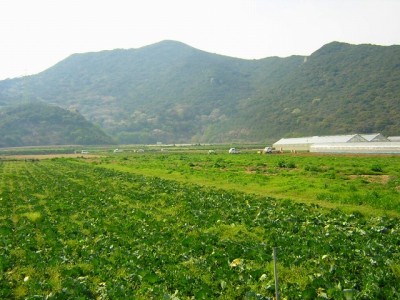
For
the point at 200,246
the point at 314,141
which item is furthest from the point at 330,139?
the point at 200,246

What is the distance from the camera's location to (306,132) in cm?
17600

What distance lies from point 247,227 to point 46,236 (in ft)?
30.8

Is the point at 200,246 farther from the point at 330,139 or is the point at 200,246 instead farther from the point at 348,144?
the point at 330,139

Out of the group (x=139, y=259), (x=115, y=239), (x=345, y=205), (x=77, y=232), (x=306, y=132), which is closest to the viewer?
(x=139, y=259)

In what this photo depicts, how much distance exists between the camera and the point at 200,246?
582 inches

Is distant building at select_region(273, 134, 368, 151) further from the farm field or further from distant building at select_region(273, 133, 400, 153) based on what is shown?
the farm field

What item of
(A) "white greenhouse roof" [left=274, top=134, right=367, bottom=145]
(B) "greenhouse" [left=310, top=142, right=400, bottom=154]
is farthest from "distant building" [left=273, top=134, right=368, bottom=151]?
(B) "greenhouse" [left=310, top=142, right=400, bottom=154]

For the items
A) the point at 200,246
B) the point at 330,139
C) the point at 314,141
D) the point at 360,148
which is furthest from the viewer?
the point at 314,141

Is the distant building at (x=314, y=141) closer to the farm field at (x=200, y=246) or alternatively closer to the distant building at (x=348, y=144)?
the distant building at (x=348, y=144)

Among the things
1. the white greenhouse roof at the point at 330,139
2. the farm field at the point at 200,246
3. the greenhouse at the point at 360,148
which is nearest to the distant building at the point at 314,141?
the white greenhouse roof at the point at 330,139

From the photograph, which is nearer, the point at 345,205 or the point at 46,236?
the point at 46,236

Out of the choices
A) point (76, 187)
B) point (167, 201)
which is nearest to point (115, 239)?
point (167, 201)

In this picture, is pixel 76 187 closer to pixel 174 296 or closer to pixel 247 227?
pixel 247 227

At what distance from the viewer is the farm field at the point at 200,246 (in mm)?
10703
